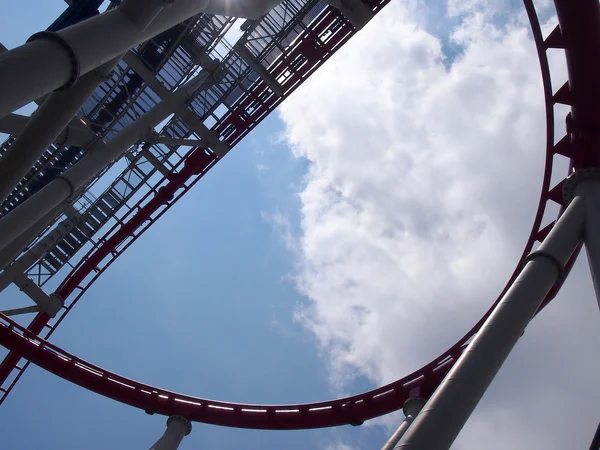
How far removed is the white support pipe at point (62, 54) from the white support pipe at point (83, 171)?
3206 millimetres

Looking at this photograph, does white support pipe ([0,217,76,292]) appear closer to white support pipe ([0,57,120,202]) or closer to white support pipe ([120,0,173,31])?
white support pipe ([0,57,120,202])

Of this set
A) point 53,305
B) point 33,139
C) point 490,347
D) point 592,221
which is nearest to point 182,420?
point 53,305

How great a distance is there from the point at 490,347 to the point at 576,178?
337 centimetres

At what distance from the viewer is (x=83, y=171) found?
873 cm

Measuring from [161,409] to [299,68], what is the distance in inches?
332

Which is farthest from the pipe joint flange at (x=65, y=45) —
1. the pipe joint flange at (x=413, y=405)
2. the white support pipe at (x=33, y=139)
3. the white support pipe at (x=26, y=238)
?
the pipe joint flange at (x=413, y=405)

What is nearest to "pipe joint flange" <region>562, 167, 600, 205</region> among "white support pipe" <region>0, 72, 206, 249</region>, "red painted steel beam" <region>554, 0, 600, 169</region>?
"red painted steel beam" <region>554, 0, 600, 169</region>

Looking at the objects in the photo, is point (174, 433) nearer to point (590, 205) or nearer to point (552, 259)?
point (552, 259)

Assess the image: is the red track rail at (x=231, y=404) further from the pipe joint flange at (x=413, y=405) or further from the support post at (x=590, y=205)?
the support post at (x=590, y=205)

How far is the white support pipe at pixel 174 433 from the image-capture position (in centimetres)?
1038

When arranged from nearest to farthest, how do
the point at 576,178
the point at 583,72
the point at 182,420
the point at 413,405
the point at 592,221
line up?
the point at 592,221
the point at 576,178
the point at 583,72
the point at 413,405
the point at 182,420

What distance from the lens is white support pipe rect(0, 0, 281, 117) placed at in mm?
3775

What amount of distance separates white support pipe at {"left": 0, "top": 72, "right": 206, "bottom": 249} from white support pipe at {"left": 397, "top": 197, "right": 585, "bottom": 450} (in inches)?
214

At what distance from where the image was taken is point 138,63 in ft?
37.6
